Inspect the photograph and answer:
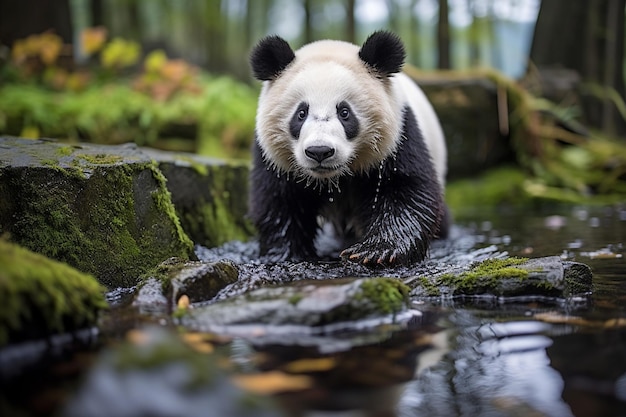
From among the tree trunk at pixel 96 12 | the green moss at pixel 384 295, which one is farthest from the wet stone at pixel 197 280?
the tree trunk at pixel 96 12

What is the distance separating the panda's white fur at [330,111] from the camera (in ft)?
15.3

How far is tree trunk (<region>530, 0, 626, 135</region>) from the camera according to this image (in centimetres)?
1308

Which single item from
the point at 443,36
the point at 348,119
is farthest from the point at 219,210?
the point at 443,36

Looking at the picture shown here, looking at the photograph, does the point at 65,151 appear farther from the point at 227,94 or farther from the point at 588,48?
the point at 588,48

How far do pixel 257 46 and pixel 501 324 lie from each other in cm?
310

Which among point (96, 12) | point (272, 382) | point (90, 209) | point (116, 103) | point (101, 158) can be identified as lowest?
point (272, 382)

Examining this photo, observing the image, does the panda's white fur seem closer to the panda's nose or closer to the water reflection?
the panda's nose

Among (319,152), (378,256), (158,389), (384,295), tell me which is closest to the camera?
(158,389)

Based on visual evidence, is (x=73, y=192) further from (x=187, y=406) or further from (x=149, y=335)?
(x=187, y=406)

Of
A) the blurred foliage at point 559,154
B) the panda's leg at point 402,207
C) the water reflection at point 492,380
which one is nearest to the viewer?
the water reflection at point 492,380

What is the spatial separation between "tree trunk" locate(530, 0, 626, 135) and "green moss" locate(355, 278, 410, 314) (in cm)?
1088

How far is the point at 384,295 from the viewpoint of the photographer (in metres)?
3.21

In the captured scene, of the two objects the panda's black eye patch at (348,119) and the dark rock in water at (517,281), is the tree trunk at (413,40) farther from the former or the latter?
the dark rock in water at (517,281)

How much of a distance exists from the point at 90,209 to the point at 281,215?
163 cm
